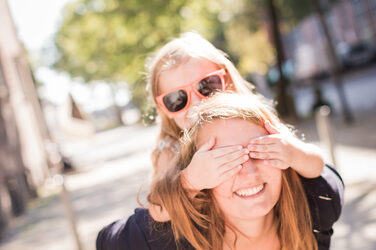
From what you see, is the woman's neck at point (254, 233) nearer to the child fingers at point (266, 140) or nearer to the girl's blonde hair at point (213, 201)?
the girl's blonde hair at point (213, 201)

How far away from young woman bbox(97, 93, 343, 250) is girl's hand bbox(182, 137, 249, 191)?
0.02 metres

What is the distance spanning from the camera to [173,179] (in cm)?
135

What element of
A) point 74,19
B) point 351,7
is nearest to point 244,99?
point 74,19

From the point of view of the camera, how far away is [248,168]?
1.20 meters

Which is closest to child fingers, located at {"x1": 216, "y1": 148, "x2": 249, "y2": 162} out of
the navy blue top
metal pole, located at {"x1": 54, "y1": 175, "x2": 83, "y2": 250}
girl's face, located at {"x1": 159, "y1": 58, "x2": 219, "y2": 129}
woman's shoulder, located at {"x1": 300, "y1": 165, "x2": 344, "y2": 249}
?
the navy blue top

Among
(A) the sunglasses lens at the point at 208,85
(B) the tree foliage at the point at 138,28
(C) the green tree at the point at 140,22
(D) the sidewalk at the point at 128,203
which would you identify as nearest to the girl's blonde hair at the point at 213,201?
(A) the sunglasses lens at the point at 208,85

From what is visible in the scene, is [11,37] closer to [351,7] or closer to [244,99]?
[244,99]

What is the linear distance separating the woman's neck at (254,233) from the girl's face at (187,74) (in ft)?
2.23

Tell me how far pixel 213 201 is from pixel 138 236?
324mm

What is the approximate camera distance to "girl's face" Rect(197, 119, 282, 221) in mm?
1211

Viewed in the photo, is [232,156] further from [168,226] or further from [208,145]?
[168,226]

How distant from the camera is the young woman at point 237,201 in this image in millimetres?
1241

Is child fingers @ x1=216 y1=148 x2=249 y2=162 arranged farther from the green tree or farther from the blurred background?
the green tree

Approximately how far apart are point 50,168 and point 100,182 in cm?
512
